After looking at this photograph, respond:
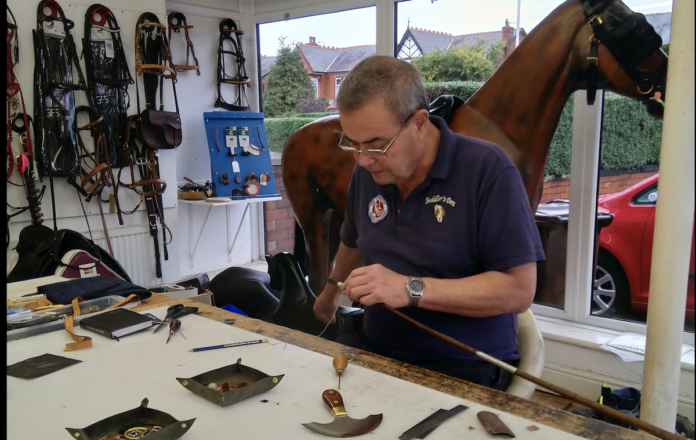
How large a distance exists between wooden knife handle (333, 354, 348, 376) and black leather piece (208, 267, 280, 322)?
1.40 meters

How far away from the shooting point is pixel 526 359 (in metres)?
1.55

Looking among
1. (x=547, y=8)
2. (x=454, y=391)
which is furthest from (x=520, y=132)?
(x=454, y=391)

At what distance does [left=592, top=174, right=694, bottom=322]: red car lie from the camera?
9.37ft

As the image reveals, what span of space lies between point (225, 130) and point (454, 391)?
3.76 meters

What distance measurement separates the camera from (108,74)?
389cm

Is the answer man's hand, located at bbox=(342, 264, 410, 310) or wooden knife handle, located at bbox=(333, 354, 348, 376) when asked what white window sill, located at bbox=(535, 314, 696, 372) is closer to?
man's hand, located at bbox=(342, 264, 410, 310)

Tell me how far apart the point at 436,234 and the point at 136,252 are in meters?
3.32

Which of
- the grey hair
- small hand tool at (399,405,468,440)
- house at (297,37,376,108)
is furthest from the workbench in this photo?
house at (297,37,376,108)

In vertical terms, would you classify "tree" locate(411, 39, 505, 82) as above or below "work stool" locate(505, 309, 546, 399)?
above

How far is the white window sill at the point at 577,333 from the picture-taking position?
2.86m

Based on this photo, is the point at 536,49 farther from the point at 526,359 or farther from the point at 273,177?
the point at 273,177

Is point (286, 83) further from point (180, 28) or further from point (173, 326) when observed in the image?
point (173, 326)

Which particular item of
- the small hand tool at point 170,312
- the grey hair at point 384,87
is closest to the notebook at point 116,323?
the small hand tool at point 170,312

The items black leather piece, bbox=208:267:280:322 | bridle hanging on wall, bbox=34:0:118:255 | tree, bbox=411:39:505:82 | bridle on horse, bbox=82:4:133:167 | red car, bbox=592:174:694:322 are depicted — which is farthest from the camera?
bridle on horse, bbox=82:4:133:167
